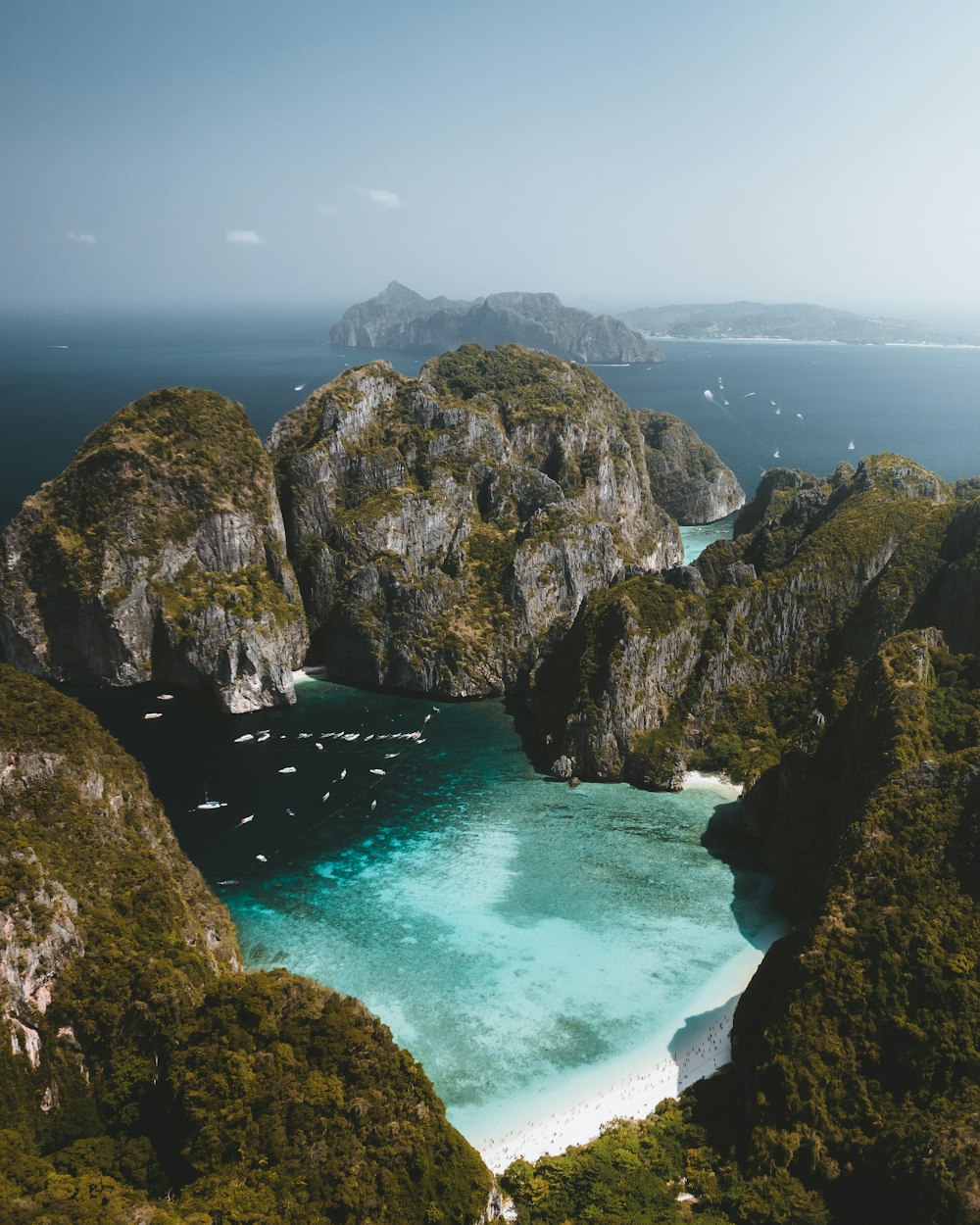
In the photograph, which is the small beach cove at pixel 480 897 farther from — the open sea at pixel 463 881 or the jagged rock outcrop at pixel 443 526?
the jagged rock outcrop at pixel 443 526

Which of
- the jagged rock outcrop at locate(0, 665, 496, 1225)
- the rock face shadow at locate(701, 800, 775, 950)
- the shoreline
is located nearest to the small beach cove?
the shoreline

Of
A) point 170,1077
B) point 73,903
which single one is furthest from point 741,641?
point 170,1077

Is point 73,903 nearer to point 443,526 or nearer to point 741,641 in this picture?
point 741,641

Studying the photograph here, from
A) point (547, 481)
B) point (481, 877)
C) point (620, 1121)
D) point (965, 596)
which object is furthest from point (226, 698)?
point (965, 596)

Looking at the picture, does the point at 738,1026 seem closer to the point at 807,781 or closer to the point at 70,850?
the point at 807,781

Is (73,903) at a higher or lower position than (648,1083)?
higher

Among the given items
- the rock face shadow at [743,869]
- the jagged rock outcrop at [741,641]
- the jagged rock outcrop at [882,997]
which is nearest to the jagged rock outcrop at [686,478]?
the jagged rock outcrop at [741,641]

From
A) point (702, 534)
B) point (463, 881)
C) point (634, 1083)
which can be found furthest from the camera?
point (702, 534)
